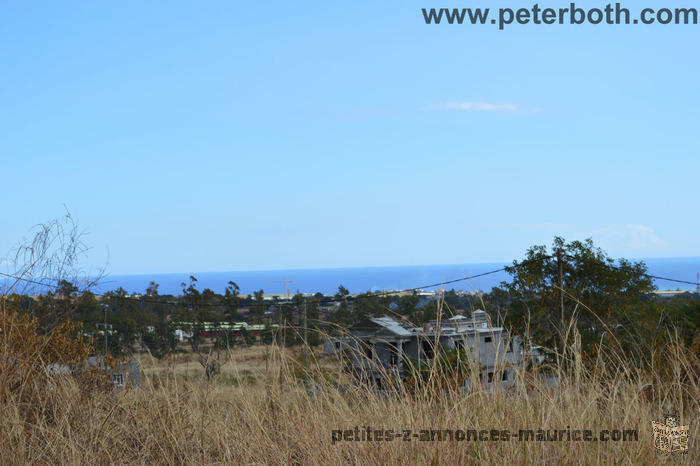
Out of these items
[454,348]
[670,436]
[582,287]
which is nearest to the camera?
[670,436]

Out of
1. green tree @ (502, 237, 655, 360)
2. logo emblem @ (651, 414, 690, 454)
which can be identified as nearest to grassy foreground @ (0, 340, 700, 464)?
logo emblem @ (651, 414, 690, 454)

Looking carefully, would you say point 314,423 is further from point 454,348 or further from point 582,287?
point 582,287

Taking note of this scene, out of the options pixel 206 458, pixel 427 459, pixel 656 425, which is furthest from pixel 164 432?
pixel 656 425

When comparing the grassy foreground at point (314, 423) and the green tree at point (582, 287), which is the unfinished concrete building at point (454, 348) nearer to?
the grassy foreground at point (314, 423)

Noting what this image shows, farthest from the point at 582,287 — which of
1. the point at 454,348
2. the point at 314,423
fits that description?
the point at 314,423

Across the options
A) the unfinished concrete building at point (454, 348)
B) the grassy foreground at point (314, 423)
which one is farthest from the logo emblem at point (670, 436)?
the unfinished concrete building at point (454, 348)

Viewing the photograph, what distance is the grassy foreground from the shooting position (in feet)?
10.2

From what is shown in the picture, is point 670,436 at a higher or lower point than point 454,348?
lower

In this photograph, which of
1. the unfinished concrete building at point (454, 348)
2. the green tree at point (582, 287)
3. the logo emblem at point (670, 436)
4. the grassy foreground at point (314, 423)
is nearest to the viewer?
the grassy foreground at point (314, 423)

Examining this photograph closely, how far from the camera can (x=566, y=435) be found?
10.4ft

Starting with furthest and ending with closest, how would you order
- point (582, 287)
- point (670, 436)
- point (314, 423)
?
1. point (582, 287)
2. point (314, 423)
3. point (670, 436)

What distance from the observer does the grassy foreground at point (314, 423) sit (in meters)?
3.12

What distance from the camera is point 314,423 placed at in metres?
3.62

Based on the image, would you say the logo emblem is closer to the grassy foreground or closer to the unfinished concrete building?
the grassy foreground
